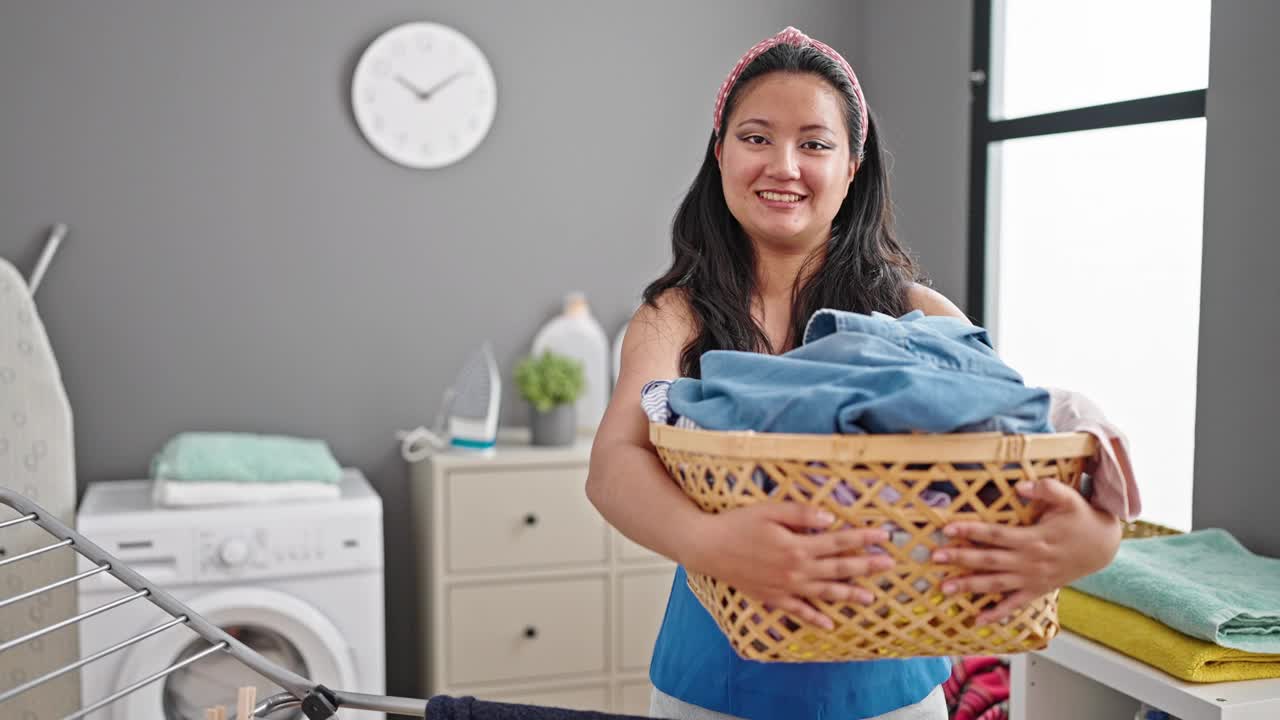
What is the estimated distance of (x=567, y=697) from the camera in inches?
118

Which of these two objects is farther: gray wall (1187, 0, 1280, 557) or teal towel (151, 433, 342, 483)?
teal towel (151, 433, 342, 483)

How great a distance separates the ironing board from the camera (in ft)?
8.34

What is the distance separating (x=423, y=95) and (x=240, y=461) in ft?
3.74

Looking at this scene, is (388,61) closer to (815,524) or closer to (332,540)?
(332,540)

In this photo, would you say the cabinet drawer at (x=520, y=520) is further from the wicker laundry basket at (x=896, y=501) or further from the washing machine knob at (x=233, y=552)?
the wicker laundry basket at (x=896, y=501)

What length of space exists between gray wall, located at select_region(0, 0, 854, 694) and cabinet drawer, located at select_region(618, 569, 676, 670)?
0.66m

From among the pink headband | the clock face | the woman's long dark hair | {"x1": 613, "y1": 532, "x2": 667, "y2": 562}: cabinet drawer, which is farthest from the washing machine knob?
the pink headband

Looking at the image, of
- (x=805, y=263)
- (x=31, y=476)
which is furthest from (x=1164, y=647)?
(x=31, y=476)

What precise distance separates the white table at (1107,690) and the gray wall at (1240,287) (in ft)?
1.30

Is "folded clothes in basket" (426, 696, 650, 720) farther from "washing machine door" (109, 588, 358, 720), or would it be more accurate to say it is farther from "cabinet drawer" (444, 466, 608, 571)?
"cabinet drawer" (444, 466, 608, 571)

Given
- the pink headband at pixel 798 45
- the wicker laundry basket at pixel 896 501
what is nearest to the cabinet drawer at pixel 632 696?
the pink headband at pixel 798 45

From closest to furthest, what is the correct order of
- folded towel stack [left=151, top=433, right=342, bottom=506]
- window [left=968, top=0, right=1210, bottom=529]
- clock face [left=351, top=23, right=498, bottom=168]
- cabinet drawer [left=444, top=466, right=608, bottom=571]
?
window [left=968, top=0, right=1210, bottom=529] → folded towel stack [left=151, top=433, right=342, bottom=506] → cabinet drawer [left=444, top=466, right=608, bottom=571] → clock face [left=351, top=23, right=498, bottom=168]

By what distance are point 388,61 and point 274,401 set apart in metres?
0.98

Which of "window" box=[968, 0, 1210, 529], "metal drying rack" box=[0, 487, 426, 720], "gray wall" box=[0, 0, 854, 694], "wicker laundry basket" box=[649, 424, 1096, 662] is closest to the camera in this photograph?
"wicker laundry basket" box=[649, 424, 1096, 662]
